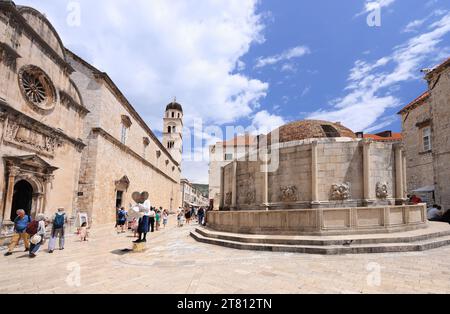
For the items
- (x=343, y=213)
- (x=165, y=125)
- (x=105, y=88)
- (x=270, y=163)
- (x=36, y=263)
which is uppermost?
(x=165, y=125)

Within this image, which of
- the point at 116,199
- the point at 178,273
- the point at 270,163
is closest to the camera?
the point at 178,273

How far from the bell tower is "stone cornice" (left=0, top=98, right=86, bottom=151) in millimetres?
39870

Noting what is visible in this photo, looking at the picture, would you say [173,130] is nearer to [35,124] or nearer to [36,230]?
[35,124]

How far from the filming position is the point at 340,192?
1029cm

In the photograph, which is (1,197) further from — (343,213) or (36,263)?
(343,213)

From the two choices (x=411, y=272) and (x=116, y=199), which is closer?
(x=411, y=272)

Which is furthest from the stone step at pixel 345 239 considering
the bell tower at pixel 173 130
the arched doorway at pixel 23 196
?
the bell tower at pixel 173 130

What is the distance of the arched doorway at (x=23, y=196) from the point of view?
41.8 feet

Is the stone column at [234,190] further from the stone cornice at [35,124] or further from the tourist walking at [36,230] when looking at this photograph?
the stone cornice at [35,124]

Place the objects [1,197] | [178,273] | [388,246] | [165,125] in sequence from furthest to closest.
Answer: [165,125] → [1,197] → [388,246] → [178,273]

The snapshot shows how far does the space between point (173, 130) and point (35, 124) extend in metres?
45.1

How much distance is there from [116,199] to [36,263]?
56.6 ft

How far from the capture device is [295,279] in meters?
4.77
